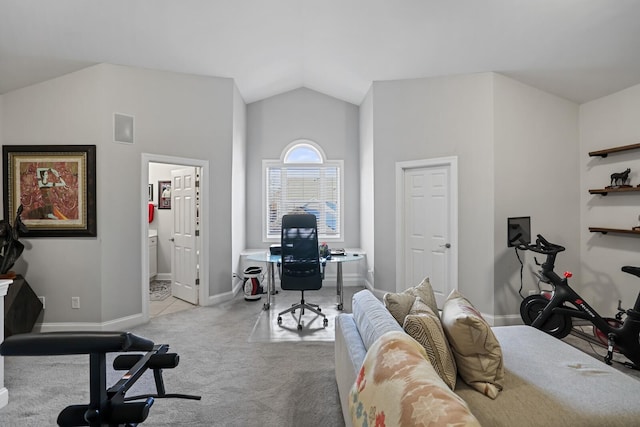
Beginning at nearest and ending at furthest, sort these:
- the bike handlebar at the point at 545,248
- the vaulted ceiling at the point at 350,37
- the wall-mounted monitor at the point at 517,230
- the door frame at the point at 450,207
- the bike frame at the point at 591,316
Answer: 1. the bike frame at the point at 591,316
2. the vaulted ceiling at the point at 350,37
3. the bike handlebar at the point at 545,248
4. the wall-mounted monitor at the point at 517,230
5. the door frame at the point at 450,207

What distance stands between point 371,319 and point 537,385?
85 centimetres

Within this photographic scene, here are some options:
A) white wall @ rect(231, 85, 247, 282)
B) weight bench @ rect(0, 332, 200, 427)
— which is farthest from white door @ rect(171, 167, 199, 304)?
weight bench @ rect(0, 332, 200, 427)

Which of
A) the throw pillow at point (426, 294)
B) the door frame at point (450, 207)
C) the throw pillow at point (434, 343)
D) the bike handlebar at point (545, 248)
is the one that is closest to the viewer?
the throw pillow at point (434, 343)

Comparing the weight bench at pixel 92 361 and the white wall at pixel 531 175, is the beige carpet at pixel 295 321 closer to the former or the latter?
the white wall at pixel 531 175

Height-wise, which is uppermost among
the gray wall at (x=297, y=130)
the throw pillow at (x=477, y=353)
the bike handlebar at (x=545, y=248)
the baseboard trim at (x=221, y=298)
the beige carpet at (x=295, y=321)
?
the gray wall at (x=297, y=130)

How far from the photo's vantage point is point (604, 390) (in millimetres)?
1563

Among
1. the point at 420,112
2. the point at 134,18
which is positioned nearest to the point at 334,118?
the point at 420,112

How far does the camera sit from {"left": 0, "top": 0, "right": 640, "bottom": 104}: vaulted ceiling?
2912mm

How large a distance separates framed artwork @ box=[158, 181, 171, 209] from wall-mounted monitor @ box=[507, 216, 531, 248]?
227 inches

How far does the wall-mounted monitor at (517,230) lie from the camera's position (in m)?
3.86

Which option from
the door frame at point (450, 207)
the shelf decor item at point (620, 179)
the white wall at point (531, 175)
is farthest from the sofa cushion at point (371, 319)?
the shelf decor item at point (620, 179)

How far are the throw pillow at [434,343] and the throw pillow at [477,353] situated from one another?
57 millimetres

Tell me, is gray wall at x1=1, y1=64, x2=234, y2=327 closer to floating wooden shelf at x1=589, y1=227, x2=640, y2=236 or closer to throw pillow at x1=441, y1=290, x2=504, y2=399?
throw pillow at x1=441, y1=290, x2=504, y2=399

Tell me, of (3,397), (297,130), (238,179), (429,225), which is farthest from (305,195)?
(3,397)
